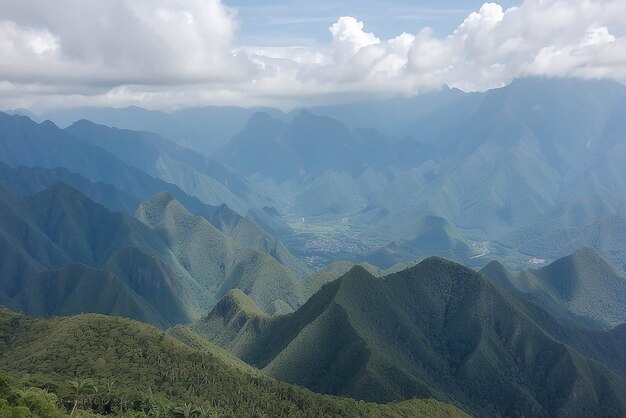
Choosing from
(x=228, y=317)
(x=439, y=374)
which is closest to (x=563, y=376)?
(x=439, y=374)

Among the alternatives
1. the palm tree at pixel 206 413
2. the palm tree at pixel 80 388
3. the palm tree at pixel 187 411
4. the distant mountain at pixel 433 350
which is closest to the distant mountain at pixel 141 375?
the palm tree at pixel 187 411

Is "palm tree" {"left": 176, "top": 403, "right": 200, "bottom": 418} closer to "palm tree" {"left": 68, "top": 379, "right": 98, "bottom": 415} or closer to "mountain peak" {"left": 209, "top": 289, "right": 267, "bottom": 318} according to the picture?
"palm tree" {"left": 68, "top": 379, "right": 98, "bottom": 415}

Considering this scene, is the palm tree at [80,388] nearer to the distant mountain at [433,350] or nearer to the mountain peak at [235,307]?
the distant mountain at [433,350]

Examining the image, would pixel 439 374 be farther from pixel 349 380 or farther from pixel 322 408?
pixel 322 408

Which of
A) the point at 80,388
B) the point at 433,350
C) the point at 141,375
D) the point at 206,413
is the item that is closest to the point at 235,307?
the point at 433,350

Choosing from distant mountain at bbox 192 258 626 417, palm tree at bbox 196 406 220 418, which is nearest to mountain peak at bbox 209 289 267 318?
distant mountain at bbox 192 258 626 417

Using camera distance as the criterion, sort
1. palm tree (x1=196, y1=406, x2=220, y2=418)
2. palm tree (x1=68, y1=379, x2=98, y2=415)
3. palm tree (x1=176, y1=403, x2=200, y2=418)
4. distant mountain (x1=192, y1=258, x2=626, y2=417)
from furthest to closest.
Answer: distant mountain (x1=192, y1=258, x2=626, y2=417) → palm tree (x1=196, y1=406, x2=220, y2=418) → palm tree (x1=176, y1=403, x2=200, y2=418) → palm tree (x1=68, y1=379, x2=98, y2=415)
